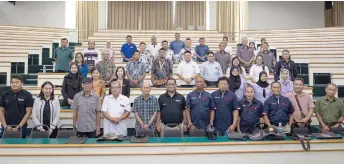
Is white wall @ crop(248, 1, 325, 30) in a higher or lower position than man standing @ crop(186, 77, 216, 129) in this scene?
higher

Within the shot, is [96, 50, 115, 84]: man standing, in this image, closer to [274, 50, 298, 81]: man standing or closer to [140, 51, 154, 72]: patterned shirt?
[140, 51, 154, 72]: patterned shirt

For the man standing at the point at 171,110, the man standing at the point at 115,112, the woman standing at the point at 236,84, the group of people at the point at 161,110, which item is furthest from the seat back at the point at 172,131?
the woman standing at the point at 236,84

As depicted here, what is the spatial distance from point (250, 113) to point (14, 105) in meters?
3.10

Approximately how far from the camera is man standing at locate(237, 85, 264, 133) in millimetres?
4383

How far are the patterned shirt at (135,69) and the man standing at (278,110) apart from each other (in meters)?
2.35

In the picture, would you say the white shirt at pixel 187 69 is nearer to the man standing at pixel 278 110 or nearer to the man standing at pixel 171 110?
the man standing at pixel 171 110

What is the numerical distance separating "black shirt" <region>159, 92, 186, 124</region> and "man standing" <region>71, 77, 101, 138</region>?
2.78 ft

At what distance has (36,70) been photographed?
313 inches

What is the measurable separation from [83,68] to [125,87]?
3.97 feet

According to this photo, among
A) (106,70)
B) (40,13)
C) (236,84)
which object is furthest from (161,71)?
(40,13)

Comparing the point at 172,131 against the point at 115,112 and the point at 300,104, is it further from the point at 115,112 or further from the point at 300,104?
the point at 300,104

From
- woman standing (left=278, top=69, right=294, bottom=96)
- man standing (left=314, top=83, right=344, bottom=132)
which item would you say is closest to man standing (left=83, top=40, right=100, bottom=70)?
woman standing (left=278, top=69, right=294, bottom=96)

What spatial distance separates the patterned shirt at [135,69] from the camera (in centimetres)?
583

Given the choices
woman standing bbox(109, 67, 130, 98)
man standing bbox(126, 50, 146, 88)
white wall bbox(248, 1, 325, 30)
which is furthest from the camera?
white wall bbox(248, 1, 325, 30)
